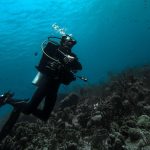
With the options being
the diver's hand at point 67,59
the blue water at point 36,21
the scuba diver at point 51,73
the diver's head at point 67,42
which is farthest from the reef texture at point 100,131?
the blue water at point 36,21

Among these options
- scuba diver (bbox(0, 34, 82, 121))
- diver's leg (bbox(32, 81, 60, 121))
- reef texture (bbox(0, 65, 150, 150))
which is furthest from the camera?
diver's leg (bbox(32, 81, 60, 121))

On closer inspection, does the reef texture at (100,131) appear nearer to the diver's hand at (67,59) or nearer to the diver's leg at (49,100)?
the diver's leg at (49,100)

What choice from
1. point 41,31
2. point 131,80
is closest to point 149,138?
point 131,80

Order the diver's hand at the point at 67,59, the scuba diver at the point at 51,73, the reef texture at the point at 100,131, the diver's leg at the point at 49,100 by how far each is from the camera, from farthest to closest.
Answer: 1. the diver's leg at the point at 49,100
2. the scuba diver at the point at 51,73
3. the diver's hand at the point at 67,59
4. the reef texture at the point at 100,131

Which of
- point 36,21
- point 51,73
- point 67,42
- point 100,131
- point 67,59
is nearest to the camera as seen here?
point 67,59

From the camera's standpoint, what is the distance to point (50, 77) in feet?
25.0

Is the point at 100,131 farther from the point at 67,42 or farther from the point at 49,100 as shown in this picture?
the point at 67,42

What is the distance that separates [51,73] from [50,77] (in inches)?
6.1

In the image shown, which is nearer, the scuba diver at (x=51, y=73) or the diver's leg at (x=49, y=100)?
the scuba diver at (x=51, y=73)

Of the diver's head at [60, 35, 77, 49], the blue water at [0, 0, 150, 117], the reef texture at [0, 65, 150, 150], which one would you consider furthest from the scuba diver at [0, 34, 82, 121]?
the blue water at [0, 0, 150, 117]

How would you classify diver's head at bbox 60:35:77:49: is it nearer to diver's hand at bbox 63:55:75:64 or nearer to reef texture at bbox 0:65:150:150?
diver's hand at bbox 63:55:75:64

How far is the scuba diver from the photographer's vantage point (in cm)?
745

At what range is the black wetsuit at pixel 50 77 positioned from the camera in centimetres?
746

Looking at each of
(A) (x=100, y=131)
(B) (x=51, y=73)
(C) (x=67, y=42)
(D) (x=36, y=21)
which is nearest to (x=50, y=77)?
Result: (B) (x=51, y=73)
